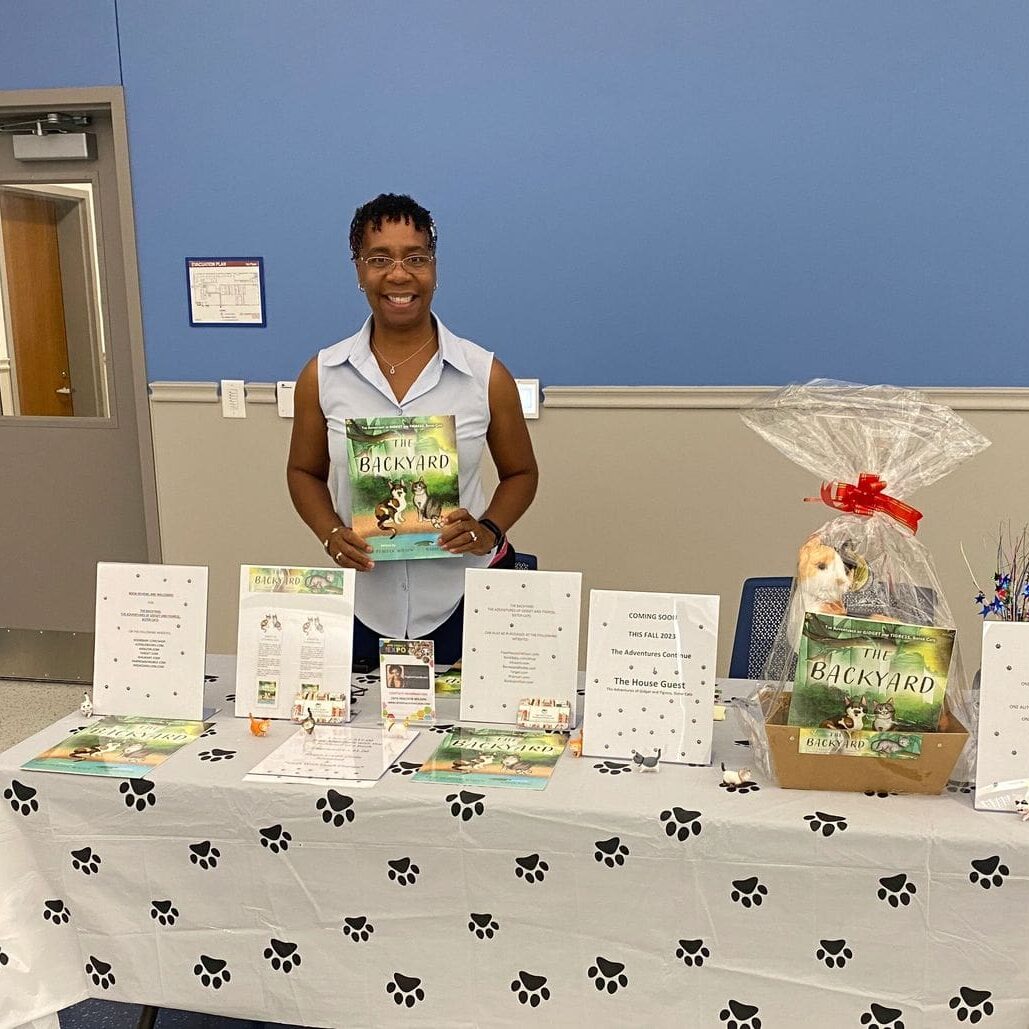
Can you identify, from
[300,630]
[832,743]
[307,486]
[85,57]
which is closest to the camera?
[832,743]

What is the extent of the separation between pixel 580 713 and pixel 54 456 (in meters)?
3.10

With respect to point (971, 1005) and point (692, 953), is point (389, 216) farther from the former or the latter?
point (971, 1005)

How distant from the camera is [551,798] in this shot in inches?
60.7

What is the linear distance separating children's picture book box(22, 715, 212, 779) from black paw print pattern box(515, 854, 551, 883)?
0.59 m

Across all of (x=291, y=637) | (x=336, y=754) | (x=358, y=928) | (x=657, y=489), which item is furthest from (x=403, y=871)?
(x=657, y=489)

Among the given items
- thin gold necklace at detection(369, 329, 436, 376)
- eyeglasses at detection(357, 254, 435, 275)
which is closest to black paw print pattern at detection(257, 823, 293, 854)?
thin gold necklace at detection(369, 329, 436, 376)

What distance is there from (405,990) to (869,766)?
2.45ft

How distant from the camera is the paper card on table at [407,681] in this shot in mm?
1821

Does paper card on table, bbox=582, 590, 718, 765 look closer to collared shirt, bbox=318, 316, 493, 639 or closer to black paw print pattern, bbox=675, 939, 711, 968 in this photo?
black paw print pattern, bbox=675, 939, 711, 968

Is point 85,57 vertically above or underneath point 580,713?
above

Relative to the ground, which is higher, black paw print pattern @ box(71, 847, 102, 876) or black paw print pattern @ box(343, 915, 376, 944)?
black paw print pattern @ box(71, 847, 102, 876)

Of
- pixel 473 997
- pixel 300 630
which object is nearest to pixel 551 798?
pixel 473 997

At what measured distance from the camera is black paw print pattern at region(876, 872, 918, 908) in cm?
142

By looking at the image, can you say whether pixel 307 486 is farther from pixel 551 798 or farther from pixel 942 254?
pixel 942 254
